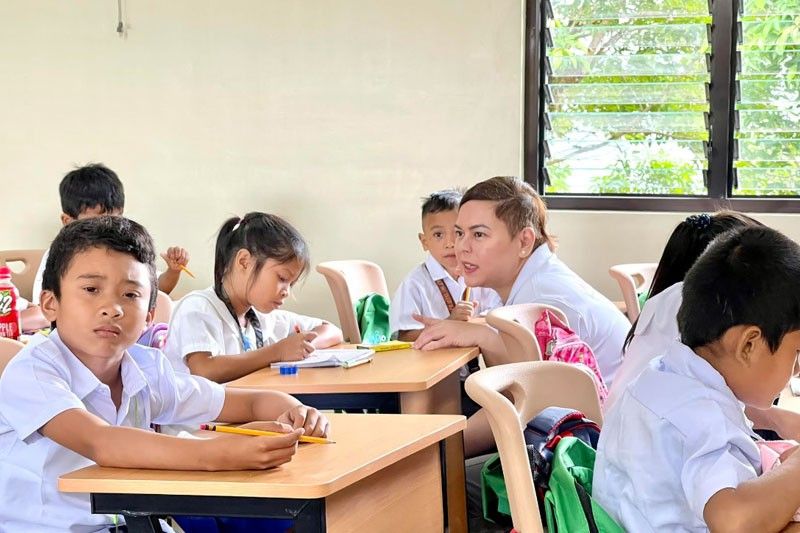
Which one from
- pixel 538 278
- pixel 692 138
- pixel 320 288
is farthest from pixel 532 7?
pixel 538 278

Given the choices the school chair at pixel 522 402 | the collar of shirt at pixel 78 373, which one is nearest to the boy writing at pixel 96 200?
the collar of shirt at pixel 78 373

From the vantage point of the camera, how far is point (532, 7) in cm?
505

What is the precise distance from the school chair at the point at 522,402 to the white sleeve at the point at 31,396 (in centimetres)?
71

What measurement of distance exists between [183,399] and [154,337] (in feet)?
3.26

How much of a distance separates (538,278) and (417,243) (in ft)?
6.84

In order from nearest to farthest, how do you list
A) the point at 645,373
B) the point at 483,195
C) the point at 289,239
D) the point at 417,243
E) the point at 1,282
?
the point at 645,373 < the point at 289,239 < the point at 483,195 < the point at 1,282 < the point at 417,243

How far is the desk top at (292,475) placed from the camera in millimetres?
1642

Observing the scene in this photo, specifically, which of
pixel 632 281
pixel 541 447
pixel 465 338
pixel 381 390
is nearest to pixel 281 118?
pixel 632 281

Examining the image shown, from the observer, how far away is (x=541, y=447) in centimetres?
186

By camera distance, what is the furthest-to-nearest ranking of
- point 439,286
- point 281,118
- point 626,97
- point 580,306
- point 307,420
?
point 281,118
point 626,97
point 439,286
point 580,306
point 307,420

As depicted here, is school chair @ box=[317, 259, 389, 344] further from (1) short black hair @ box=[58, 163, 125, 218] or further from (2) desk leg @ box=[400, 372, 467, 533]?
(2) desk leg @ box=[400, 372, 467, 533]

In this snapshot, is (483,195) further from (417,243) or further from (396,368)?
(417,243)

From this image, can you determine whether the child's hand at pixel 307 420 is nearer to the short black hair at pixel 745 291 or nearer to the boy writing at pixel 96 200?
the short black hair at pixel 745 291

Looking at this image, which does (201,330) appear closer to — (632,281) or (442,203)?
(442,203)
